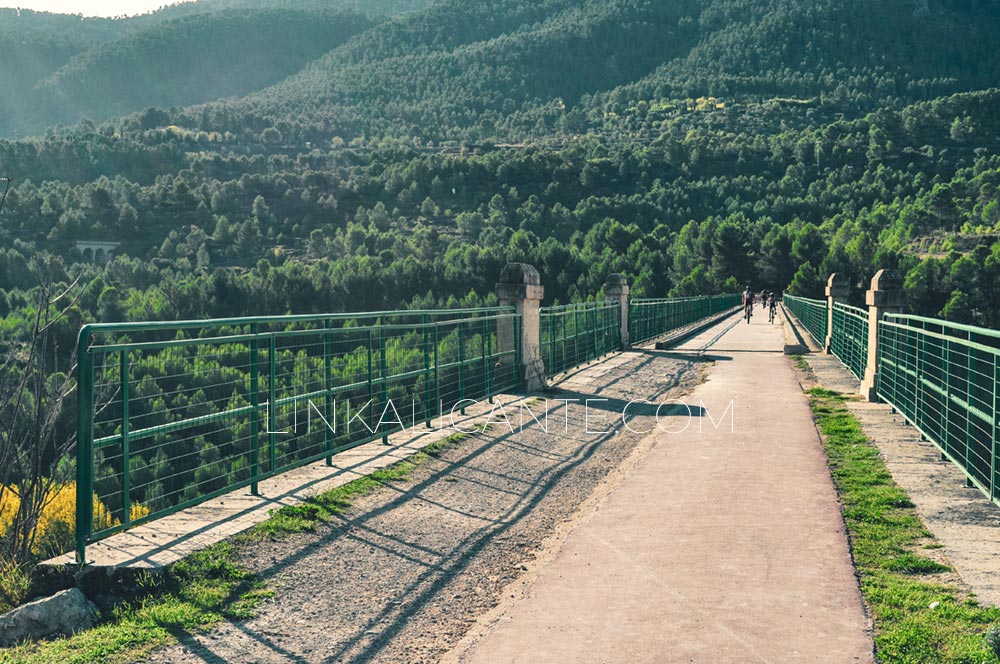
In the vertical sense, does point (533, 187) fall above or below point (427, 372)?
above

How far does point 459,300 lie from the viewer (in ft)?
382

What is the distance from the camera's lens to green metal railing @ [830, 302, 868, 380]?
1504 centimetres

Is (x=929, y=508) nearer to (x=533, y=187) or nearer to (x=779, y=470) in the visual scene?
(x=779, y=470)

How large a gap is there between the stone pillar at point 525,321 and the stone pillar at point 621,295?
844 cm

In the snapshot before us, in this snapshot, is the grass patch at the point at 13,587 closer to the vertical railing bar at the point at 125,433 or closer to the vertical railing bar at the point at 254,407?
the vertical railing bar at the point at 125,433

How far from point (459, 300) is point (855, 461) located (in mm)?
108284

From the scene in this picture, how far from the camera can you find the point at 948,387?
8.26 meters

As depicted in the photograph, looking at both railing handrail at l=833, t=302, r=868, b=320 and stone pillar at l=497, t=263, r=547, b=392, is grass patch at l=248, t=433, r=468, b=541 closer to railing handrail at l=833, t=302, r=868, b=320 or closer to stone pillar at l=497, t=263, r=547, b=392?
stone pillar at l=497, t=263, r=547, b=392

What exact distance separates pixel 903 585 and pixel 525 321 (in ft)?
31.1

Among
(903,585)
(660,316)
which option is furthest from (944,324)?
(660,316)

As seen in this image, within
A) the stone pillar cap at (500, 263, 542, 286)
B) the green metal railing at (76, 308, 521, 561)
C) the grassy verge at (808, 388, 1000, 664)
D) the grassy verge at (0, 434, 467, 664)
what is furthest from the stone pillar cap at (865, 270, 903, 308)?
the grassy verge at (0, 434, 467, 664)

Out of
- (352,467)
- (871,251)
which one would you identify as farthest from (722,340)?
(871,251)

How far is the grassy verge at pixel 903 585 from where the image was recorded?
13.7ft

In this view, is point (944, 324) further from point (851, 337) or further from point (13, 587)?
point (851, 337)
